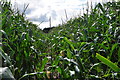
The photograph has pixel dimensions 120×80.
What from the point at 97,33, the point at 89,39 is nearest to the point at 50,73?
the point at 89,39

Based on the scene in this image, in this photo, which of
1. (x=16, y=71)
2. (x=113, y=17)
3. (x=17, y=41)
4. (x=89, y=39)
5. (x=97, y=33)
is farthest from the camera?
(x=113, y=17)

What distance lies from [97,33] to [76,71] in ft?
4.39

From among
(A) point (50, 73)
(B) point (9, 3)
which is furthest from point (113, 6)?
(A) point (50, 73)

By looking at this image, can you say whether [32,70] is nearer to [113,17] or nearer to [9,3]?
[113,17]

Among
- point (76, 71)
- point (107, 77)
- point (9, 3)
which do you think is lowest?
point (107, 77)

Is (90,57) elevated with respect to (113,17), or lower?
lower

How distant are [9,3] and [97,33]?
2.25m

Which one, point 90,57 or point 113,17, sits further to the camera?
point 113,17

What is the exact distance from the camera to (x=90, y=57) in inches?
80.4

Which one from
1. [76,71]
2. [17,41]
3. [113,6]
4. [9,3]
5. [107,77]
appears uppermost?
[9,3]

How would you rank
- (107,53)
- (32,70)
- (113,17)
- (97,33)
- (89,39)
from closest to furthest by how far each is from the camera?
(32,70)
(107,53)
(89,39)
(97,33)
(113,17)

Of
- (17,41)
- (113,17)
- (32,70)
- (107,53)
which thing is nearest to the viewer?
(32,70)

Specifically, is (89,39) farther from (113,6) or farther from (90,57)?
(113,6)

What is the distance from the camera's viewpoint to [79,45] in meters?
2.25
